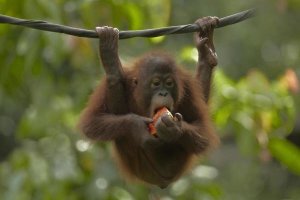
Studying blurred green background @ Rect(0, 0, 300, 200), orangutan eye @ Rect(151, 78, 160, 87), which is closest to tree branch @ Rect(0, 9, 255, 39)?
blurred green background @ Rect(0, 0, 300, 200)

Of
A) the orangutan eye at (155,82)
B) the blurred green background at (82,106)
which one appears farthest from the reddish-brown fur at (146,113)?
the blurred green background at (82,106)

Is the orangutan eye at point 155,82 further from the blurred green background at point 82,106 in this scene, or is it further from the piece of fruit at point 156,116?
the blurred green background at point 82,106

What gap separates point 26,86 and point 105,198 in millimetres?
1869

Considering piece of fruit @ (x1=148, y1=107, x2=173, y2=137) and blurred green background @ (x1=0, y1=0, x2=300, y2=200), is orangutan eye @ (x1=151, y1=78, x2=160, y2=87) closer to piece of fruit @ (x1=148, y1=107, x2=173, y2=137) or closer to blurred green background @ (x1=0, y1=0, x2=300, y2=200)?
piece of fruit @ (x1=148, y1=107, x2=173, y2=137)

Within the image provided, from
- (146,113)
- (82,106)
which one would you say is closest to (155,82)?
(146,113)

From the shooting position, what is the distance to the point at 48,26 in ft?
12.6

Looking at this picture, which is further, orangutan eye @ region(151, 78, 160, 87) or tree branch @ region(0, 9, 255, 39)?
orangutan eye @ region(151, 78, 160, 87)

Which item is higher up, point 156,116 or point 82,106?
point 156,116

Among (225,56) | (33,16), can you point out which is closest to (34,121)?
(33,16)

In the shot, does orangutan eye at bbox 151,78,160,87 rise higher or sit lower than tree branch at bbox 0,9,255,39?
lower

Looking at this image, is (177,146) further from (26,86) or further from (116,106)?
(26,86)

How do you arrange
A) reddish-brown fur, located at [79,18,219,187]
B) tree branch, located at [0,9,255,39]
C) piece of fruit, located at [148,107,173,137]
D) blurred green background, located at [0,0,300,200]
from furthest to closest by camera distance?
blurred green background, located at [0,0,300,200], reddish-brown fur, located at [79,18,219,187], piece of fruit, located at [148,107,173,137], tree branch, located at [0,9,255,39]

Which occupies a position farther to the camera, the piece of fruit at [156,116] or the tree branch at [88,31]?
the piece of fruit at [156,116]

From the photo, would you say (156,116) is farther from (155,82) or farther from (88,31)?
(88,31)
